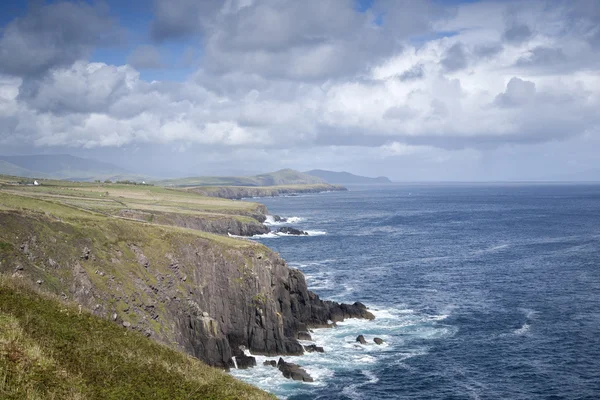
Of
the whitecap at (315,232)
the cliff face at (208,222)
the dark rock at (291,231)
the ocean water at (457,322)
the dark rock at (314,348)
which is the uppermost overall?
the cliff face at (208,222)

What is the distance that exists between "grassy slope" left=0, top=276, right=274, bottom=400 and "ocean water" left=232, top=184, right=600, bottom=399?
1110 inches

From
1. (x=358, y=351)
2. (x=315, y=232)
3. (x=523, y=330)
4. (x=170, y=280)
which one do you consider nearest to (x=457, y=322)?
(x=523, y=330)

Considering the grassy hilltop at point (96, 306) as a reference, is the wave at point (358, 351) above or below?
below

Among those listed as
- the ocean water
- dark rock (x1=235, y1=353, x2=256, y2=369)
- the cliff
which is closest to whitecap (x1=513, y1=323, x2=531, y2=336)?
the ocean water

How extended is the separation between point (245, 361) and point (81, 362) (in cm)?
4126

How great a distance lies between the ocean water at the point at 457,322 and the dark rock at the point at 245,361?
1.80m

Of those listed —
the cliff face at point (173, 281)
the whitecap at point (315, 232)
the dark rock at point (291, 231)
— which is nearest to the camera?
the cliff face at point (173, 281)

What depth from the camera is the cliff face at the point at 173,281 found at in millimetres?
59000

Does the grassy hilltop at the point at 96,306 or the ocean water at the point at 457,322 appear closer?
the grassy hilltop at the point at 96,306

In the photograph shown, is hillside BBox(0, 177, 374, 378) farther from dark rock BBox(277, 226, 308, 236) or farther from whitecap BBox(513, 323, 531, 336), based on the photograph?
dark rock BBox(277, 226, 308, 236)

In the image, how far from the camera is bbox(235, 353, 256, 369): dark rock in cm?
6456

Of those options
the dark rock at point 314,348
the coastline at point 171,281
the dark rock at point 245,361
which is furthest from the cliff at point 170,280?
the dark rock at point 314,348

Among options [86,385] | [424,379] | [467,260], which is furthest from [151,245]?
[467,260]

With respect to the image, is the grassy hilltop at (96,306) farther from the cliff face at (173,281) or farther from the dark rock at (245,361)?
the dark rock at (245,361)
